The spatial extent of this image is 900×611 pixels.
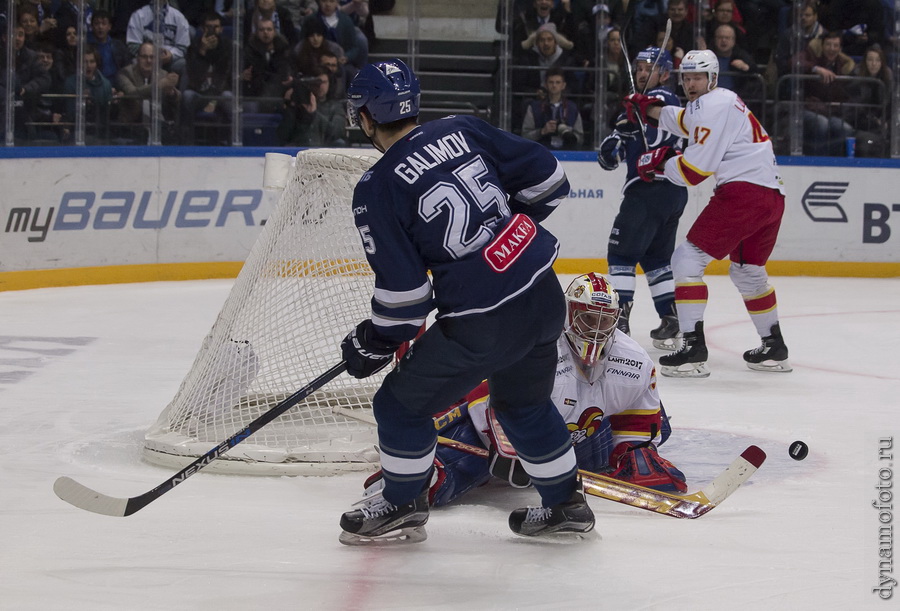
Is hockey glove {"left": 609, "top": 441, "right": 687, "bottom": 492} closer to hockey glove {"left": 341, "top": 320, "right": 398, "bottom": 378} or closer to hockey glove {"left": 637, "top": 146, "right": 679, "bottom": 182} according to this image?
hockey glove {"left": 341, "top": 320, "right": 398, "bottom": 378}

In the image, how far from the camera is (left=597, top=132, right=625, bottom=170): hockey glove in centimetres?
588

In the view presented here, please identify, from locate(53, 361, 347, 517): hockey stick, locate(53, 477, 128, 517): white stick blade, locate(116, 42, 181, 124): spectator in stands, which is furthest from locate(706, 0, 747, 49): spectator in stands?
locate(53, 477, 128, 517): white stick blade

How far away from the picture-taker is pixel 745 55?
9008 millimetres

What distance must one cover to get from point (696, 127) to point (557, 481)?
2.76 metres

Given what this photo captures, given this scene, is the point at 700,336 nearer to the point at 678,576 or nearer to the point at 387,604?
the point at 678,576

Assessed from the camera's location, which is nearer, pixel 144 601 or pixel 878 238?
pixel 144 601

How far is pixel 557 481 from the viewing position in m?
2.81

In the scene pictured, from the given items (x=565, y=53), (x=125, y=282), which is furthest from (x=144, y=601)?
(x=565, y=53)

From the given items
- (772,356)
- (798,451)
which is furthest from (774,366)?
(798,451)

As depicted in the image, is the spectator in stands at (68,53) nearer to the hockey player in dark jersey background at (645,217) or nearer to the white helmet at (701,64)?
the hockey player in dark jersey background at (645,217)

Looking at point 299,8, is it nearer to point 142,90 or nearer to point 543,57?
point 142,90

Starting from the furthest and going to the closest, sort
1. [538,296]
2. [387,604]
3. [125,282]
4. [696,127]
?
[125,282] → [696,127] → [538,296] → [387,604]

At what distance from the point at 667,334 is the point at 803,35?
3964 mm

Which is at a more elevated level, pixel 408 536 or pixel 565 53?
pixel 565 53
